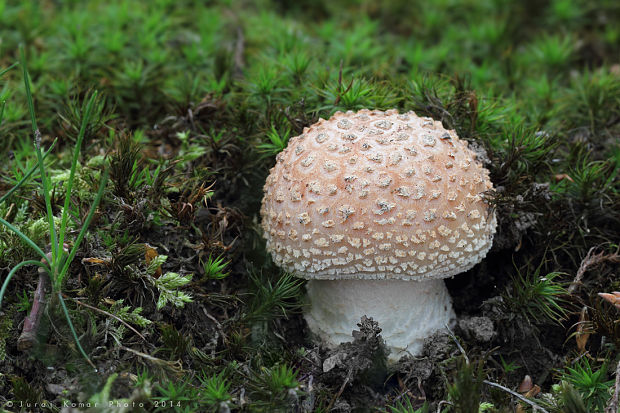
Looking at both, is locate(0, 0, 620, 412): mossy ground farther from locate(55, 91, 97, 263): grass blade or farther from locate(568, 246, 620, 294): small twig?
locate(55, 91, 97, 263): grass blade

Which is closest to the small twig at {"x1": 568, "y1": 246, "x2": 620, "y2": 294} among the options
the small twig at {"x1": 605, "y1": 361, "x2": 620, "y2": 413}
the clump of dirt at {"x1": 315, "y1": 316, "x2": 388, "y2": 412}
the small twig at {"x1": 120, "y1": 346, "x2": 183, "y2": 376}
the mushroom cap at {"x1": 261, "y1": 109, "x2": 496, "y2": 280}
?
the mushroom cap at {"x1": 261, "y1": 109, "x2": 496, "y2": 280}

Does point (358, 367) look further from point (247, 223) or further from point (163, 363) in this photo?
point (247, 223)

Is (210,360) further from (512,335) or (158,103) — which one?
(158,103)

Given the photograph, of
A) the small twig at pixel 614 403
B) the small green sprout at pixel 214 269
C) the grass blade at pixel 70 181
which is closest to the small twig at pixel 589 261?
the small twig at pixel 614 403

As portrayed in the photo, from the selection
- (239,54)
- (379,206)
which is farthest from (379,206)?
(239,54)

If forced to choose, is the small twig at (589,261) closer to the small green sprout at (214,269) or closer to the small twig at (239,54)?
the small green sprout at (214,269)

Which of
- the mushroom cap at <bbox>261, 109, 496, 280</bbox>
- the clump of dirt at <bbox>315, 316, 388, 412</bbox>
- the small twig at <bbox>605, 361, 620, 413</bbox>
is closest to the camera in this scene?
the small twig at <bbox>605, 361, 620, 413</bbox>
